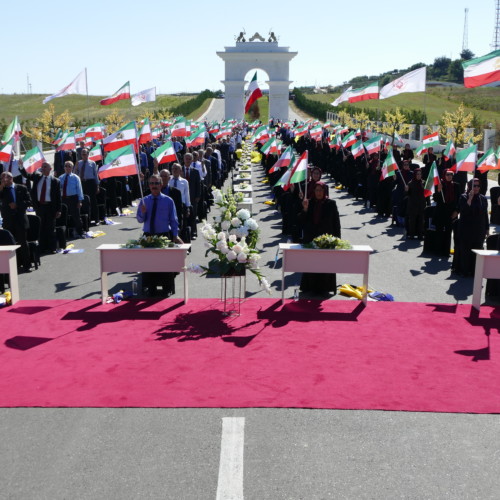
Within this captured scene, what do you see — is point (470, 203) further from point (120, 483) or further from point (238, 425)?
point (120, 483)

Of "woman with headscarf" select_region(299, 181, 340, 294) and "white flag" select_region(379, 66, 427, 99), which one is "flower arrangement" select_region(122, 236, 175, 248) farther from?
"white flag" select_region(379, 66, 427, 99)

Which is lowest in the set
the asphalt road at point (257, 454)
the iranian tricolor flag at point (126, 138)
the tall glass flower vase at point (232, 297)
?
the asphalt road at point (257, 454)

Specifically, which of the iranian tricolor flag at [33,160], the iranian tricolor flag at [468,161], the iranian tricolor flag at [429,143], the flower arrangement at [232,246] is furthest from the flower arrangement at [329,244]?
the iranian tricolor flag at [429,143]

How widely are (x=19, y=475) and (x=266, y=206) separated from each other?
19.2m

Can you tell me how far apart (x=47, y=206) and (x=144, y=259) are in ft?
17.9

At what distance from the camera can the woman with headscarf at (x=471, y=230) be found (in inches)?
540

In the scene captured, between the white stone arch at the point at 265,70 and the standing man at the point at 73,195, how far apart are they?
86.7 metres

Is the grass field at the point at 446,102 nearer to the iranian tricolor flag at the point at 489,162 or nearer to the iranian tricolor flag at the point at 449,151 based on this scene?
the iranian tricolor flag at the point at 449,151

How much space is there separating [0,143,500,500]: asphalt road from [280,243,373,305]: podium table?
4.34m

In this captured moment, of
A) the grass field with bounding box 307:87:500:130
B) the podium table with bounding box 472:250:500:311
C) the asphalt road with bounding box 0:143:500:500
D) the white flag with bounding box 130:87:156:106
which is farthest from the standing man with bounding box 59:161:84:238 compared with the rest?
the grass field with bounding box 307:87:500:130

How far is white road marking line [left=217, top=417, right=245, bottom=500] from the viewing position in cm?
559

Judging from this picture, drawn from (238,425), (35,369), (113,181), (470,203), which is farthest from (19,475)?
(113,181)

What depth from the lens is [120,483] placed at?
572 cm

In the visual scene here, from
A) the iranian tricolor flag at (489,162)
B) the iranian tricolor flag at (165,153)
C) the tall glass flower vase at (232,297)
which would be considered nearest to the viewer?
the tall glass flower vase at (232,297)
